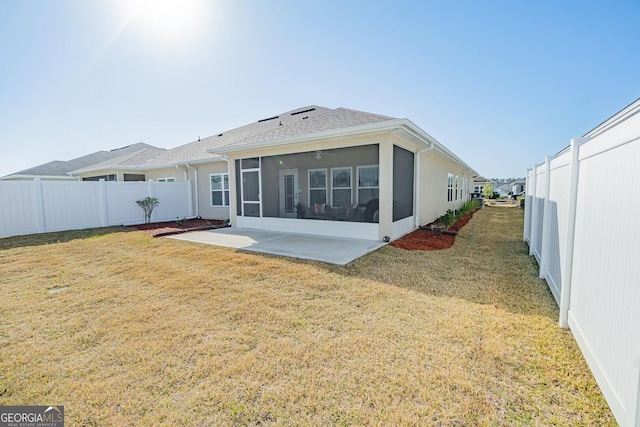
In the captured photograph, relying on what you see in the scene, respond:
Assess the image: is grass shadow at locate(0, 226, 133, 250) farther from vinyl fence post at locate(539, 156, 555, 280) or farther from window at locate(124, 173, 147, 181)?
vinyl fence post at locate(539, 156, 555, 280)

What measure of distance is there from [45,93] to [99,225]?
5423 mm

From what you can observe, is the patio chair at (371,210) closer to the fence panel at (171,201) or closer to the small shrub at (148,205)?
the small shrub at (148,205)

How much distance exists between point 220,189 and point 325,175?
217 inches

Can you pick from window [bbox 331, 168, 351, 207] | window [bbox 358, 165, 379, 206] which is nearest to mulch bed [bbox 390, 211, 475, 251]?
window [bbox 358, 165, 379, 206]

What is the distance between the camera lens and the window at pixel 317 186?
1203 cm

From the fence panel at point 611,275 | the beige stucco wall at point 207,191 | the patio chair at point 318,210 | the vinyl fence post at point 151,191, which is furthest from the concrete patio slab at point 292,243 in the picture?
the vinyl fence post at point 151,191

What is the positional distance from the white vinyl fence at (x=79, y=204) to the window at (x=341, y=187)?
806cm

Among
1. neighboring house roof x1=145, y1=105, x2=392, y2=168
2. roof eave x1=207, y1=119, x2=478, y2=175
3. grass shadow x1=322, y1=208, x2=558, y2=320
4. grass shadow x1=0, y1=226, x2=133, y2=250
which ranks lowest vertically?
grass shadow x1=322, y1=208, x2=558, y2=320

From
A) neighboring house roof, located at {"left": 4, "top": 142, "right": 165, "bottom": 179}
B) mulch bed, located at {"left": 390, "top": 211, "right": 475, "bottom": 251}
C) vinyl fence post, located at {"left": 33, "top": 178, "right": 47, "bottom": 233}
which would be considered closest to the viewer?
mulch bed, located at {"left": 390, "top": 211, "right": 475, "bottom": 251}

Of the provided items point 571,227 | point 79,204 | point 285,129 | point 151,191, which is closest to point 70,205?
point 79,204

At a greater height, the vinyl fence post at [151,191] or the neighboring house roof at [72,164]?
the neighboring house roof at [72,164]

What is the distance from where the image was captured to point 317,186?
12203 millimetres

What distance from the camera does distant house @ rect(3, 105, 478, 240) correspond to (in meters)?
7.73

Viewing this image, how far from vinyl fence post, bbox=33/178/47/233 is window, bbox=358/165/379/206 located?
1203 centimetres
